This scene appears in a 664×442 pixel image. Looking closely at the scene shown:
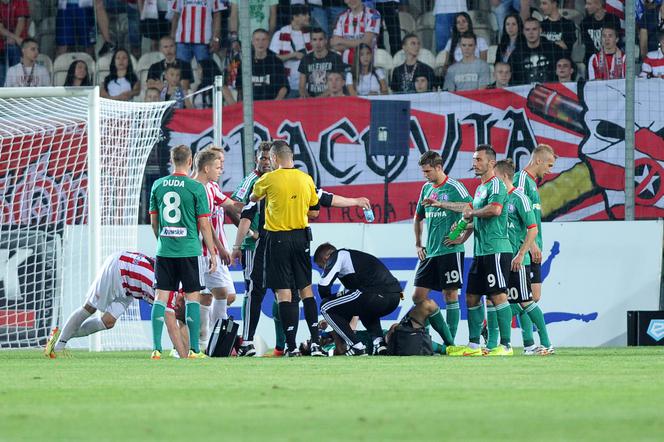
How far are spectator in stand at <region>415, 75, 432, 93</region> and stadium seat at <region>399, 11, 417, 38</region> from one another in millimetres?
834

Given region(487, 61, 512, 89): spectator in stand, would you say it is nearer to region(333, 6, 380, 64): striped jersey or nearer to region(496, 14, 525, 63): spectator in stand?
region(496, 14, 525, 63): spectator in stand

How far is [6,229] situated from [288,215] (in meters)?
4.13

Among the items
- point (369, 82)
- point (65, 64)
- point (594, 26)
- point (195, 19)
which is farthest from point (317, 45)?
point (65, 64)

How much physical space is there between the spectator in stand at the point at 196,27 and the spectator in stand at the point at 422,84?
2800mm

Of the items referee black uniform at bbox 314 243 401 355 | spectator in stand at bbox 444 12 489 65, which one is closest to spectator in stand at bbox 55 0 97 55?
spectator in stand at bbox 444 12 489 65

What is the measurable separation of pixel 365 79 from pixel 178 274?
607cm

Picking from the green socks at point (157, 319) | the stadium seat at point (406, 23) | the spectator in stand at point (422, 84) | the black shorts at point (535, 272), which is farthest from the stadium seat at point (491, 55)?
the green socks at point (157, 319)

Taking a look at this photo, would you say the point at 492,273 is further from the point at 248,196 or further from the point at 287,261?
the point at 248,196

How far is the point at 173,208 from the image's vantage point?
1035cm

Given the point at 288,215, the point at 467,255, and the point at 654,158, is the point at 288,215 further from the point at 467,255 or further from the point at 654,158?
the point at 654,158

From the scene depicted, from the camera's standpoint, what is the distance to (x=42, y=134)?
13.7 m

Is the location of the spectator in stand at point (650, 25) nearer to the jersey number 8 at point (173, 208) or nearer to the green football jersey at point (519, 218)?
the green football jersey at point (519, 218)

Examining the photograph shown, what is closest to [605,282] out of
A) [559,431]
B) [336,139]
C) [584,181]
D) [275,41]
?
[584,181]

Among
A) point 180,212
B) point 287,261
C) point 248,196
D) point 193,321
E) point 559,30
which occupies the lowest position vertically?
point 193,321
